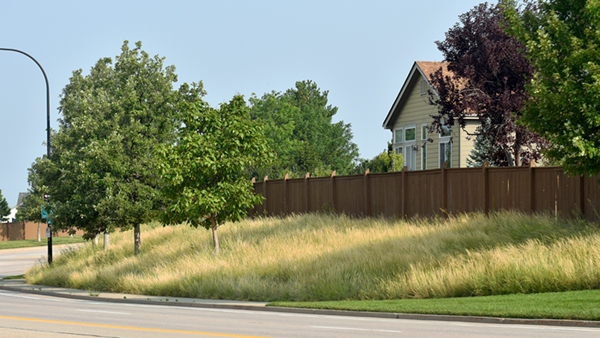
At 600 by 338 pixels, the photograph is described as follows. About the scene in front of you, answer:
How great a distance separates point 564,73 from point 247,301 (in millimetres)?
10330

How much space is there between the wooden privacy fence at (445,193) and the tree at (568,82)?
2.17 meters

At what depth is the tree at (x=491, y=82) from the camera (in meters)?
29.8

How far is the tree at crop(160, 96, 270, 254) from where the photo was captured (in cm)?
2394

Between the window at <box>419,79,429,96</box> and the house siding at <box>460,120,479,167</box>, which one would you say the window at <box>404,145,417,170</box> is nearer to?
the window at <box>419,79,429,96</box>

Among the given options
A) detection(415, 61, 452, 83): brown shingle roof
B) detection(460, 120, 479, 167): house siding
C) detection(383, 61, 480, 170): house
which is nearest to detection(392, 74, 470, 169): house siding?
detection(383, 61, 480, 170): house

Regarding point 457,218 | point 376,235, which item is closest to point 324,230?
point 376,235

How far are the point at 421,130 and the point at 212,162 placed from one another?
1869 centimetres

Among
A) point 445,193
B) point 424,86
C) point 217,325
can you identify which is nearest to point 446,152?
point 424,86

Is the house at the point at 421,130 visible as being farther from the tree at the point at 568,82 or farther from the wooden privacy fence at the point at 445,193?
the tree at the point at 568,82

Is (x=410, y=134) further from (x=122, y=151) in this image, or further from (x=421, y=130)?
(x=122, y=151)

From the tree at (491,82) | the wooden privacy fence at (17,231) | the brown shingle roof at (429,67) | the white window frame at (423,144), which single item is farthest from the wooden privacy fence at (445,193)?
the wooden privacy fence at (17,231)

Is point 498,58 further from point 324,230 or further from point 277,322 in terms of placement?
point 277,322

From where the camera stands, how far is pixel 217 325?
1356cm

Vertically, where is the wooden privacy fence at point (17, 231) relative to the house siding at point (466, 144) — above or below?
below
